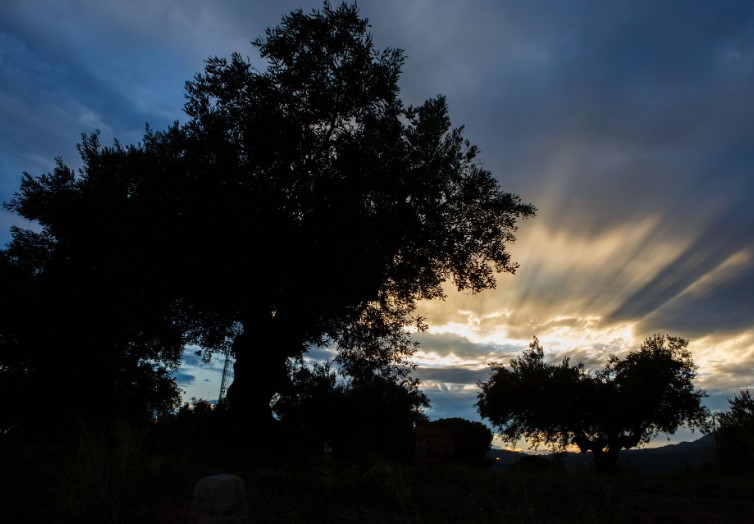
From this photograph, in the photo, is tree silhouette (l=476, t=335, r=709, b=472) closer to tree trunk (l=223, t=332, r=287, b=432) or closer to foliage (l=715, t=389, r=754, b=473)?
foliage (l=715, t=389, r=754, b=473)

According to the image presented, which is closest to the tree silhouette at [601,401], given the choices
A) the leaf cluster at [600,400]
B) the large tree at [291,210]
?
the leaf cluster at [600,400]

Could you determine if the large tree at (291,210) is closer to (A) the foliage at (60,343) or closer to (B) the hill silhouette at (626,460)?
(A) the foliage at (60,343)

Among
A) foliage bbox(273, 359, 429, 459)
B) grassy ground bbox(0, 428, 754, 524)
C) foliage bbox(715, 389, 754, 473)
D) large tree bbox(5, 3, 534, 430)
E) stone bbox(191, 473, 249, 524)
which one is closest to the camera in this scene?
stone bbox(191, 473, 249, 524)

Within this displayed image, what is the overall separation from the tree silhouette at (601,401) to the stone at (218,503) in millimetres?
39619

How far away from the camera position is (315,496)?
1028 centimetres

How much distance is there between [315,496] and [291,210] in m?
10.2

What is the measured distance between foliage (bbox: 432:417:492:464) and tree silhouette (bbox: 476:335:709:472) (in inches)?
78.5

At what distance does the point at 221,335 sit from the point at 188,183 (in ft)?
23.4

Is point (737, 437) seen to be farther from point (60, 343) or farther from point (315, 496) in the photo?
point (60, 343)

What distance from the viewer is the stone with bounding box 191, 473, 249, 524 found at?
5.47 m

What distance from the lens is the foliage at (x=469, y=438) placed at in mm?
42938

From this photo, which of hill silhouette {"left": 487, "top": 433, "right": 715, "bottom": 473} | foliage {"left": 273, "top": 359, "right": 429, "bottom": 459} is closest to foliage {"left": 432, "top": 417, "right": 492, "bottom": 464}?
hill silhouette {"left": 487, "top": 433, "right": 715, "bottom": 473}

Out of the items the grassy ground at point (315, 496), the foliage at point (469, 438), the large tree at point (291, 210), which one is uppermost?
the large tree at point (291, 210)

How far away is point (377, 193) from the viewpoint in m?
17.6
